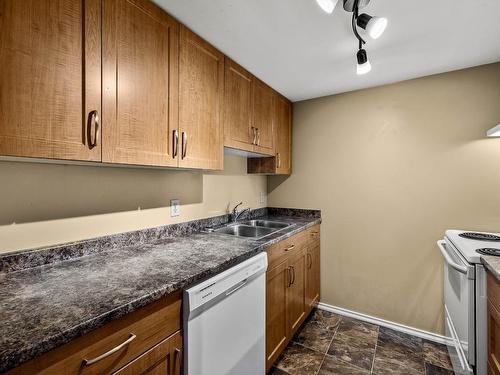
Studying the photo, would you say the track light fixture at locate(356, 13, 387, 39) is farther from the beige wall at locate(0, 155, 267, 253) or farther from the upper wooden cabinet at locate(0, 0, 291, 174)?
the beige wall at locate(0, 155, 267, 253)

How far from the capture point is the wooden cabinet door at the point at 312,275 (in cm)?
230

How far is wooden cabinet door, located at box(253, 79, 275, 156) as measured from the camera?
2117mm

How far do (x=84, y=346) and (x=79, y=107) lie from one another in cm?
85

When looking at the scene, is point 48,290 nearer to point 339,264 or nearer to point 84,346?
point 84,346

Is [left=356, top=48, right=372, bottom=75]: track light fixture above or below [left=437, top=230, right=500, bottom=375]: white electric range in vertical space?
above

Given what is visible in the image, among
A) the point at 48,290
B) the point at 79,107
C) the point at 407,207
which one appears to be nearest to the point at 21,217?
the point at 48,290

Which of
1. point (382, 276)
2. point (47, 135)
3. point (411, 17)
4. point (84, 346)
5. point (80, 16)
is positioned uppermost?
point (411, 17)

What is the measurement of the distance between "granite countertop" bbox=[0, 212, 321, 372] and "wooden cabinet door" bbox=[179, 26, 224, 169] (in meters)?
0.55

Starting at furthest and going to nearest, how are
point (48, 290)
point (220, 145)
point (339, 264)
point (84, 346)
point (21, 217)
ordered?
1. point (339, 264)
2. point (220, 145)
3. point (21, 217)
4. point (48, 290)
5. point (84, 346)

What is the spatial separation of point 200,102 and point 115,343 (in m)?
1.27

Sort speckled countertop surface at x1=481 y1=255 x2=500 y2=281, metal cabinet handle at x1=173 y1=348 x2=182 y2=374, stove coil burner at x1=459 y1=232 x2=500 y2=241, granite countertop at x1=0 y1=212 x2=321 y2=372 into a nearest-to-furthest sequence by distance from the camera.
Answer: granite countertop at x1=0 y1=212 x2=321 y2=372 → metal cabinet handle at x1=173 y1=348 x2=182 y2=374 → speckled countertop surface at x1=481 y1=255 x2=500 y2=281 → stove coil burner at x1=459 y1=232 x2=500 y2=241

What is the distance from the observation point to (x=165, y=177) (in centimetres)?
174

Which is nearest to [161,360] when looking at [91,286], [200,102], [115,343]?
[115,343]

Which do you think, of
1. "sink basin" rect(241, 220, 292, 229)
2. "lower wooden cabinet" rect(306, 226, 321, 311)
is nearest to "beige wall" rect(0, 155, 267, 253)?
"sink basin" rect(241, 220, 292, 229)
